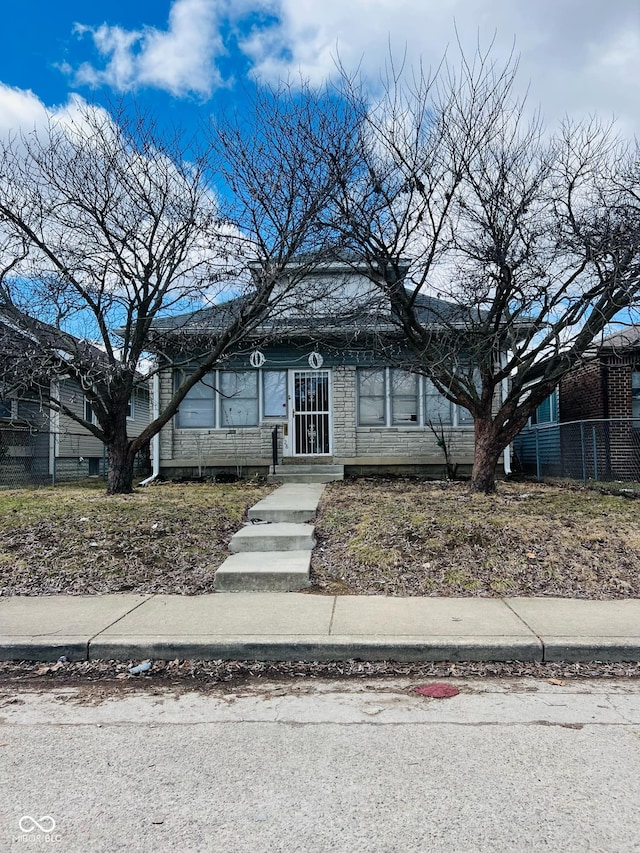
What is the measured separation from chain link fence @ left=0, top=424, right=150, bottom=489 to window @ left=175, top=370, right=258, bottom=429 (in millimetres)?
2651

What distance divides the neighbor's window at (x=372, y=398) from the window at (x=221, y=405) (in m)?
2.63

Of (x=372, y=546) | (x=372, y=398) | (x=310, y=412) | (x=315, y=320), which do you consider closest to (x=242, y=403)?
(x=310, y=412)

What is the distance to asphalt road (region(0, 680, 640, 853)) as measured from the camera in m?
2.58

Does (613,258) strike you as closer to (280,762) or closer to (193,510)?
(193,510)

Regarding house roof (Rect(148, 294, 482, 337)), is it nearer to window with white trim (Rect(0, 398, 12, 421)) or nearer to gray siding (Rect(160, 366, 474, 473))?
gray siding (Rect(160, 366, 474, 473))

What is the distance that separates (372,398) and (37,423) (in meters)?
9.27

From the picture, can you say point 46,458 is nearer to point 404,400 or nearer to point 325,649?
point 404,400

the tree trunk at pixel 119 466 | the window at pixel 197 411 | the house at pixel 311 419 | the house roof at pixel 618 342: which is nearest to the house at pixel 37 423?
the tree trunk at pixel 119 466

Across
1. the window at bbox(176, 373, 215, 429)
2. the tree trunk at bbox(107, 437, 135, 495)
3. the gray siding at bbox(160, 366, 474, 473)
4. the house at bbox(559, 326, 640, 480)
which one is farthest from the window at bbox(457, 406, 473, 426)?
the tree trunk at bbox(107, 437, 135, 495)

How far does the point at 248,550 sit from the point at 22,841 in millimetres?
5063

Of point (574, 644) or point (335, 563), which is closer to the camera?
point (574, 644)

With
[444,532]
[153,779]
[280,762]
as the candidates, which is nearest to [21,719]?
[153,779]

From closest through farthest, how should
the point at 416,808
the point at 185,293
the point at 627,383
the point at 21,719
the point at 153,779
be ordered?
the point at 416,808, the point at 153,779, the point at 21,719, the point at 185,293, the point at 627,383

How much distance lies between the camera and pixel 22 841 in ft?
8.34
